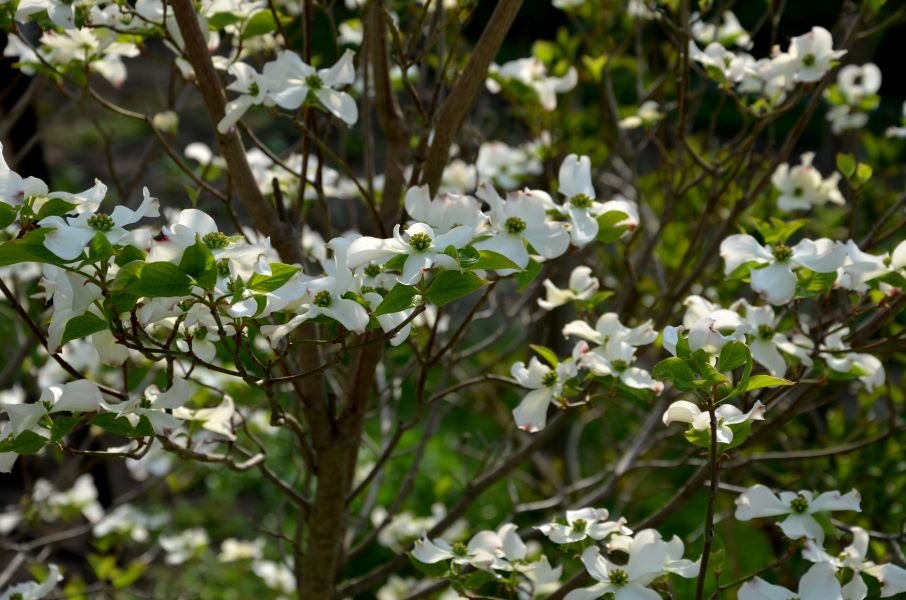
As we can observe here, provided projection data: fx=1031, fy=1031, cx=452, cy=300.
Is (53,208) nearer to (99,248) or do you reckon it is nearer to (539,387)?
A: (99,248)

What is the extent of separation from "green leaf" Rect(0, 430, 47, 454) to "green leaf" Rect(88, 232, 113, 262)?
183mm

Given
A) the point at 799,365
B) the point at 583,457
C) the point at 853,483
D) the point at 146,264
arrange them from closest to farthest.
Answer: the point at 146,264
the point at 799,365
the point at 853,483
the point at 583,457

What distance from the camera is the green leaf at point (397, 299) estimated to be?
0.78 meters

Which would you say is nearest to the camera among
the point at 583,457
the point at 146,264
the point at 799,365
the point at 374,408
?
the point at 146,264

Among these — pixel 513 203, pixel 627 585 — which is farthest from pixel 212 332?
pixel 627 585

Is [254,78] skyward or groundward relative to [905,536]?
skyward

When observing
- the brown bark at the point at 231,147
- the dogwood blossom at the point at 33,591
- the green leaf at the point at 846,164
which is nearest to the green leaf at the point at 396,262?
the brown bark at the point at 231,147

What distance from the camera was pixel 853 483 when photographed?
5.60 feet

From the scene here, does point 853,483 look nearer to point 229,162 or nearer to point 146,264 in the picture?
point 229,162

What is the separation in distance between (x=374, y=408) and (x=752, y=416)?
796 millimetres

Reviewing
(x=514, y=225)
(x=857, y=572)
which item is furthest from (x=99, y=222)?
(x=857, y=572)

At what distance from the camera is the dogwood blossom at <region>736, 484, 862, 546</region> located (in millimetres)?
915

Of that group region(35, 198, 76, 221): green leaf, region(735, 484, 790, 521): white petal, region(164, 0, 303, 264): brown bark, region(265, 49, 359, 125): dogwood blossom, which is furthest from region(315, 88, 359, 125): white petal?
region(735, 484, 790, 521): white petal

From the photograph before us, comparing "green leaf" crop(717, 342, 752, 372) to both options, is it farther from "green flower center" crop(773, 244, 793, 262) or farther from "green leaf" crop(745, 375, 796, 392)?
"green flower center" crop(773, 244, 793, 262)
